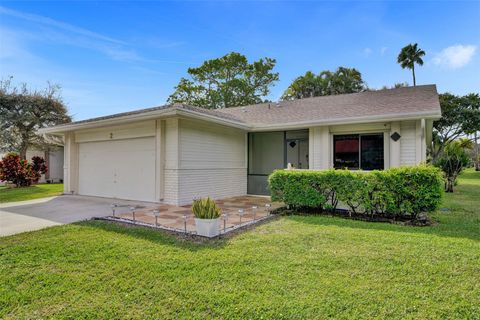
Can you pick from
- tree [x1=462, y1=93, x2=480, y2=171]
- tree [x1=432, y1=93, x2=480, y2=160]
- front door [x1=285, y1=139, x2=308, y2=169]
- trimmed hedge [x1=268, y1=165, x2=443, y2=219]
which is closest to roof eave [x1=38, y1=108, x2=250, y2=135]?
front door [x1=285, y1=139, x2=308, y2=169]

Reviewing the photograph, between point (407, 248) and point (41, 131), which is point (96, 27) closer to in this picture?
point (41, 131)

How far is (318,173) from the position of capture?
7312 mm

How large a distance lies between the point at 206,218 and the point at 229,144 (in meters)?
6.17

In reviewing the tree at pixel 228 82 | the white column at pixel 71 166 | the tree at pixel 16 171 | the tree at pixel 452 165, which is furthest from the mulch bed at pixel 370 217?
the tree at pixel 228 82

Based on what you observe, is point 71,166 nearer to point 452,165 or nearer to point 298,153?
point 298,153

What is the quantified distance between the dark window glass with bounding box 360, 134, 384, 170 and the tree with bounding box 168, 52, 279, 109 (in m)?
20.9

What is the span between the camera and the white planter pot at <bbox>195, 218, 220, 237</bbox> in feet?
16.6

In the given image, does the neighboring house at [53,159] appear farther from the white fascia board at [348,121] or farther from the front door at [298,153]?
the front door at [298,153]

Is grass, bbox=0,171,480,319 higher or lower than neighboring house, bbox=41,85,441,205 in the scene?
lower

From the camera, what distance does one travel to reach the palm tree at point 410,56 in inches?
1082

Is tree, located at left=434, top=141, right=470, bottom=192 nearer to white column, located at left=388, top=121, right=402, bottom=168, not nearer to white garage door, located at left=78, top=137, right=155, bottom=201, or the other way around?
white column, located at left=388, top=121, right=402, bottom=168

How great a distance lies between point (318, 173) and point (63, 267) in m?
5.84

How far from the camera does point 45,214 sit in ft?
24.4

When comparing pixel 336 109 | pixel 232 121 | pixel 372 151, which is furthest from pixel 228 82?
pixel 372 151
